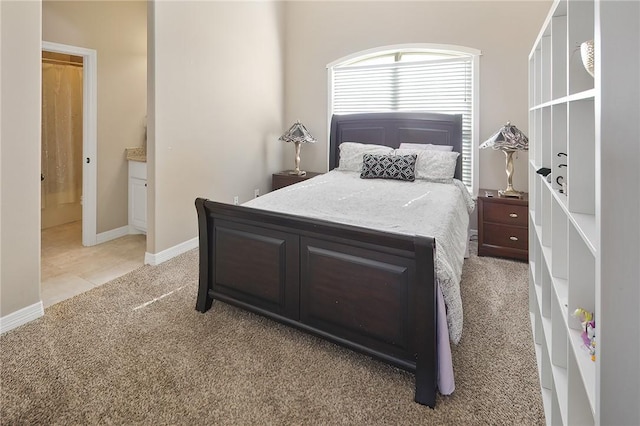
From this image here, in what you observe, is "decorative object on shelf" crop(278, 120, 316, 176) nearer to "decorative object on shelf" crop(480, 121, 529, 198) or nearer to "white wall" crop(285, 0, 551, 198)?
"white wall" crop(285, 0, 551, 198)

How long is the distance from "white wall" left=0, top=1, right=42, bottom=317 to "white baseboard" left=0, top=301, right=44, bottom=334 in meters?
0.03

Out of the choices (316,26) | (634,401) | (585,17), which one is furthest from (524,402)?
(316,26)

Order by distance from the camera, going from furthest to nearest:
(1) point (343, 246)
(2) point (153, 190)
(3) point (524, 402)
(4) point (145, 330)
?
(2) point (153, 190) → (4) point (145, 330) → (1) point (343, 246) → (3) point (524, 402)

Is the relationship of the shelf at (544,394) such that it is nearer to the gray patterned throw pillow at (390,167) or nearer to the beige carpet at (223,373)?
the beige carpet at (223,373)

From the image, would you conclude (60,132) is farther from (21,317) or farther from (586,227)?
(586,227)

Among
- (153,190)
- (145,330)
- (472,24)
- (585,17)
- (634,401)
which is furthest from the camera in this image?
(472,24)

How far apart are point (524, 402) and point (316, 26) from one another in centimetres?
467

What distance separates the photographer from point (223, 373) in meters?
1.78

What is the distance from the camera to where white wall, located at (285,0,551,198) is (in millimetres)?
3771

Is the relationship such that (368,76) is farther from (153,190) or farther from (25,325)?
(25,325)

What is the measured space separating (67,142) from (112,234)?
1274 mm

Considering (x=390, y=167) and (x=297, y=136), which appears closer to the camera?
(x=390, y=167)

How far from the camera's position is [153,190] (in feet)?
10.4

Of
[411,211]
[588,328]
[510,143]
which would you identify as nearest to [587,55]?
[588,328]
